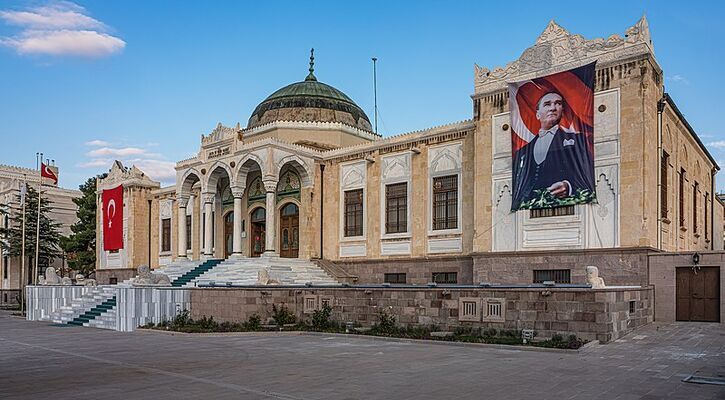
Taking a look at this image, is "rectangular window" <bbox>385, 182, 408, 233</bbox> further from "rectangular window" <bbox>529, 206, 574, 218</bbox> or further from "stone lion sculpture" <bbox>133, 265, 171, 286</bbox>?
"stone lion sculpture" <bbox>133, 265, 171, 286</bbox>

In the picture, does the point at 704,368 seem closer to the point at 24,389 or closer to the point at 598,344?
the point at 598,344

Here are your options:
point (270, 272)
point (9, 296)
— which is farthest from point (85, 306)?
point (9, 296)

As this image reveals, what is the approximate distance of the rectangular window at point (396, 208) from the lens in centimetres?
2594

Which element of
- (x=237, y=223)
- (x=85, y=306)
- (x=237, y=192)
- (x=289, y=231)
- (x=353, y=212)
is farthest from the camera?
(x=289, y=231)

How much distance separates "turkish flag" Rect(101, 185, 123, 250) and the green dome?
32.2 ft

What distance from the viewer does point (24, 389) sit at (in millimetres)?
9602

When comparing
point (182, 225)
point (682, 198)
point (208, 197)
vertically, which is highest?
point (208, 197)

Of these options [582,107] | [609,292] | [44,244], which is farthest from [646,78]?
[44,244]

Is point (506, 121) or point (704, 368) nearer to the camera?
point (704, 368)

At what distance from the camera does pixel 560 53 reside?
2081cm

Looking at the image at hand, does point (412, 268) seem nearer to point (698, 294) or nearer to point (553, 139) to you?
point (553, 139)

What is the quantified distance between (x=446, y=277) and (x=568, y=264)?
5.34 metres

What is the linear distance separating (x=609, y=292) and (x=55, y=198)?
4502cm

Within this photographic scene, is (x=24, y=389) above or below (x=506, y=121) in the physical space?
below
